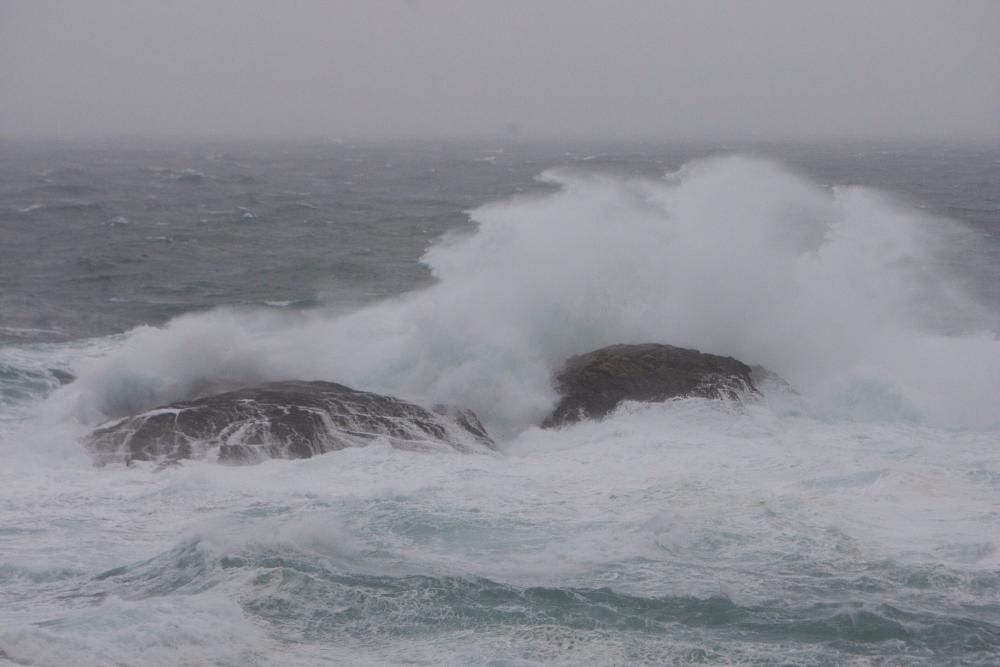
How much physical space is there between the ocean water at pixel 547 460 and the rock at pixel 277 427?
393 millimetres

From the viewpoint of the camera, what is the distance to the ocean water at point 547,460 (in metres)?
7.94

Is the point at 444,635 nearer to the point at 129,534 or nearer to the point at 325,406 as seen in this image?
the point at 129,534

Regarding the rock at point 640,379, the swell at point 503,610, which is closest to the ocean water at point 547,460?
the swell at point 503,610

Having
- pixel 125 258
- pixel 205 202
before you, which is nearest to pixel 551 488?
pixel 125 258

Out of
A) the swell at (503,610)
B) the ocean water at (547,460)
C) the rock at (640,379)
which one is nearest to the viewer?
the swell at (503,610)

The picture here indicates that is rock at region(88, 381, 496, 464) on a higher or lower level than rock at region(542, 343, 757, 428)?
lower

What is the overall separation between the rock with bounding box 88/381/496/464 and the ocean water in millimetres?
393

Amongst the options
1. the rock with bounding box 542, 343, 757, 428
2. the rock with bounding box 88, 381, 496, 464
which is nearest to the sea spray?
the rock with bounding box 542, 343, 757, 428

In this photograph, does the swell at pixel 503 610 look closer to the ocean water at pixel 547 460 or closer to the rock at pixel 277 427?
the ocean water at pixel 547 460

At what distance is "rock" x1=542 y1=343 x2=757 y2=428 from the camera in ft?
46.2

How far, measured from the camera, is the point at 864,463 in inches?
463

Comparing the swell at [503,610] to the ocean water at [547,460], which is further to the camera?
the ocean water at [547,460]

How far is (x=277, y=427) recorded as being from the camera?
40.3 ft

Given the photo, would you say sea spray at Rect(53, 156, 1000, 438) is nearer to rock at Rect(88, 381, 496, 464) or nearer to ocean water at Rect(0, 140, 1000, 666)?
ocean water at Rect(0, 140, 1000, 666)
